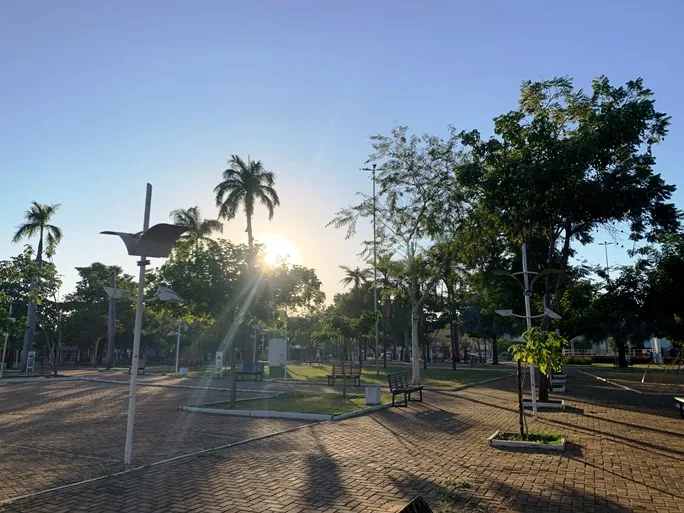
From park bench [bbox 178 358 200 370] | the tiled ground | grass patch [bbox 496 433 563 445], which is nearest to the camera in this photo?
the tiled ground

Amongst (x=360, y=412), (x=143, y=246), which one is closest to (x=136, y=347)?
(x=143, y=246)

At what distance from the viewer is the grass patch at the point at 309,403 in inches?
588

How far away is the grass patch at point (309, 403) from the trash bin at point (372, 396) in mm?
236

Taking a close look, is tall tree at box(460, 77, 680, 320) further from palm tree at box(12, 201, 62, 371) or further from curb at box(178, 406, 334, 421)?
palm tree at box(12, 201, 62, 371)

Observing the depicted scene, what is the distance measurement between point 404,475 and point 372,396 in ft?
30.0

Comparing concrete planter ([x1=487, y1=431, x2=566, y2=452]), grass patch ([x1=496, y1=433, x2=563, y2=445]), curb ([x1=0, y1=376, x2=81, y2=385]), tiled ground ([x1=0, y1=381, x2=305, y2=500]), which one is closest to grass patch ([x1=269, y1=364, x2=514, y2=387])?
curb ([x1=0, y1=376, x2=81, y2=385])

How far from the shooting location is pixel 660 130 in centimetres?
1598

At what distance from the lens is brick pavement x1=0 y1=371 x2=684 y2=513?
5.95m

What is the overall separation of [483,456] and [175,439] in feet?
20.2

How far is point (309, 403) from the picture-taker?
16781mm

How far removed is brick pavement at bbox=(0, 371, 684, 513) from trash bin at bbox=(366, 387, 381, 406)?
4140mm

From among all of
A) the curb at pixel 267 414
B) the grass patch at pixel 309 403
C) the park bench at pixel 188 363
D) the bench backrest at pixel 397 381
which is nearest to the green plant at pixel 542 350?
the curb at pixel 267 414

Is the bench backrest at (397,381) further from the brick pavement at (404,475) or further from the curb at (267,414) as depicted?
the brick pavement at (404,475)

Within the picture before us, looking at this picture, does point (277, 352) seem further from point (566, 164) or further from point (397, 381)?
point (566, 164)
